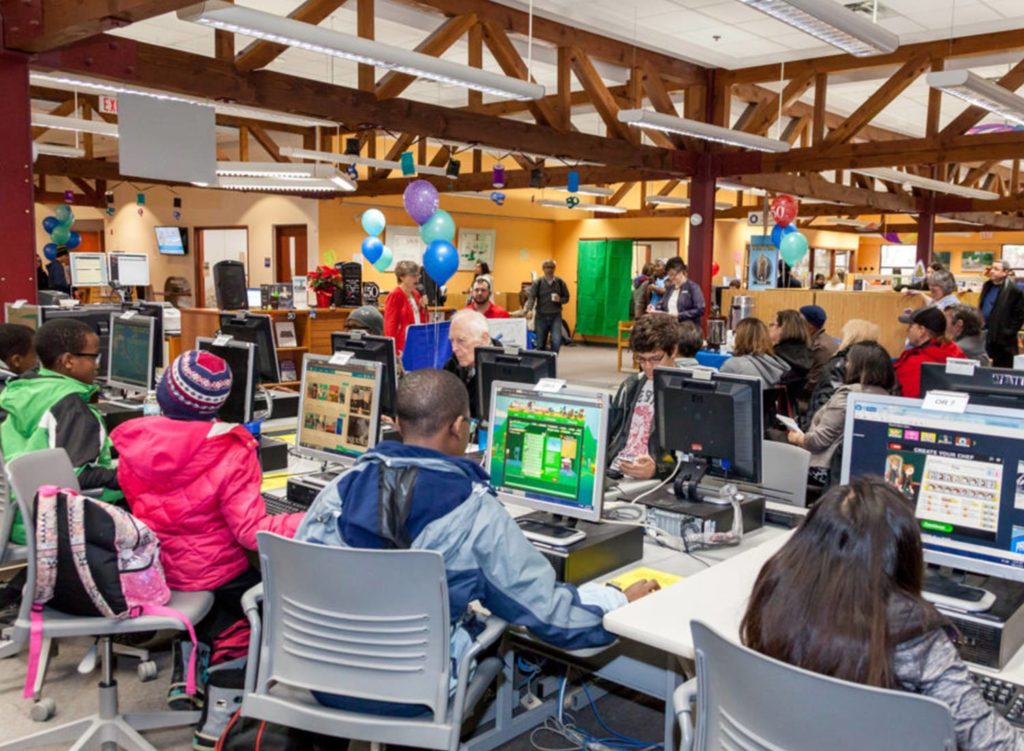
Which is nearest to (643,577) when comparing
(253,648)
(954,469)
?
(954,469)

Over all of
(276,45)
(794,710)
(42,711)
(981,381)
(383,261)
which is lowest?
(42,711)

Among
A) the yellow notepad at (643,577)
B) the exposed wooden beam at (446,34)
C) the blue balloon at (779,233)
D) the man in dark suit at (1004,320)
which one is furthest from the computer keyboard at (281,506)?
the blue balloon at (779,233)

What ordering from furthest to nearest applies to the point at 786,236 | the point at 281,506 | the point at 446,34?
the point at 786,236 < the point at 446,34 < the point at 281,506

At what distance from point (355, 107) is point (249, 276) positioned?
8.90 metres

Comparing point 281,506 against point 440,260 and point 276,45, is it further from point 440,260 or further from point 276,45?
point 440,260

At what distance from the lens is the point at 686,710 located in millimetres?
1754

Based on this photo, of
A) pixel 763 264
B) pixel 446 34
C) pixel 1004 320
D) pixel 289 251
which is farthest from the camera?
pixel 289 251

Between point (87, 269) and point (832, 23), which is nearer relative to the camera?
point (832, 23)

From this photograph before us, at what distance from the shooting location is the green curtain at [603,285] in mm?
17781

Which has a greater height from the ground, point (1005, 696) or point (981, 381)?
point (981, 381)

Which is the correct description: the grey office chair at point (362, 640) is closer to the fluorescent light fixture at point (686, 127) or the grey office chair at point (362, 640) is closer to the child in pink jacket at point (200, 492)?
→ the child in pink jacket at point (200, 492)

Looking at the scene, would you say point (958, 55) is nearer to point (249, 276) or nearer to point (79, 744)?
point (79, 744)

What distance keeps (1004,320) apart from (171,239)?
1317cm

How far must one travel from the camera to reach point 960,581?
2.09 meters
